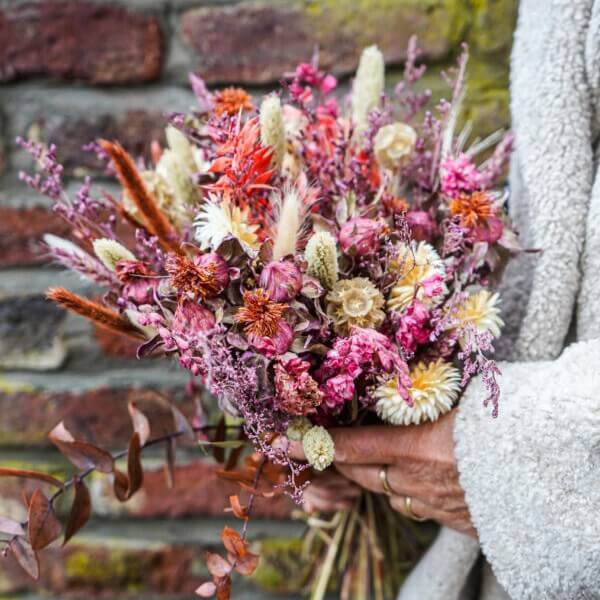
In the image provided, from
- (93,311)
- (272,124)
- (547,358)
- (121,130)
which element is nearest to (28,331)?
(121,130)

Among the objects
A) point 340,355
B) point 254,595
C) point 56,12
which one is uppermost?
point 56,12

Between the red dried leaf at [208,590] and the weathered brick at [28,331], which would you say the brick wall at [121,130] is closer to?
the weathered brick at [28,331]

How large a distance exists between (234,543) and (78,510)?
0.58 ft

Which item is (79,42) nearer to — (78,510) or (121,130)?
(121,130)

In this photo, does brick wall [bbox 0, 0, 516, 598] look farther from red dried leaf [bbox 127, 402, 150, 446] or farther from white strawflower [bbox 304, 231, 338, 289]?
white strawflower [bbox 304, 231, 338, 289]

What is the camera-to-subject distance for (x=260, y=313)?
1.46 ft

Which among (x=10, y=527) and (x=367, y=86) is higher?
(x=367, y=86)

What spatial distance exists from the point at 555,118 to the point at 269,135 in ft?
0.80

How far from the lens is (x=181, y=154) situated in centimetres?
59

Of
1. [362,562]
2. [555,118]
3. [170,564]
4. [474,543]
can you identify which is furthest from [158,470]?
[555,118]

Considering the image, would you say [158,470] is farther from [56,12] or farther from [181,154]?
[56,12]

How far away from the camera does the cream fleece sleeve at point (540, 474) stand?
48 centimetres

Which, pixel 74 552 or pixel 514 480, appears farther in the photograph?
pixel 74 552

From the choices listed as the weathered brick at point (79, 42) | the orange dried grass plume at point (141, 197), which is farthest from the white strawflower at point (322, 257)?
the weathered brick at point (79, 42)
